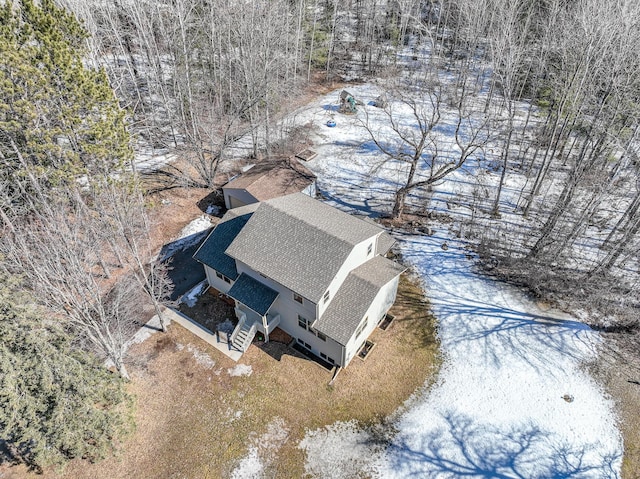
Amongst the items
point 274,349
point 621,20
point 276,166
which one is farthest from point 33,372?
point 621,20

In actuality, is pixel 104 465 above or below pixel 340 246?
below

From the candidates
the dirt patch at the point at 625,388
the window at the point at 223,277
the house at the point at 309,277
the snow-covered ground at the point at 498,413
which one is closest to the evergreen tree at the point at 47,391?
the house at the point at 309,277

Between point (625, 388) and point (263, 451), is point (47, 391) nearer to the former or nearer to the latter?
point (263, 451)

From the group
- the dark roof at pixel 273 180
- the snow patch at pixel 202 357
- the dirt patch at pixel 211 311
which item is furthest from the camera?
the dark roof at pixel 273 180

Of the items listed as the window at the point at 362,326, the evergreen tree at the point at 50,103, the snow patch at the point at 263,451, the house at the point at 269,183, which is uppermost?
the evergreen tree at the point at 50,103

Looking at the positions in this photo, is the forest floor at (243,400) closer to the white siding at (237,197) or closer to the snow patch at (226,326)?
the snow patch at (226,326)

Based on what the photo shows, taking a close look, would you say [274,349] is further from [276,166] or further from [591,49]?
[591,49]
